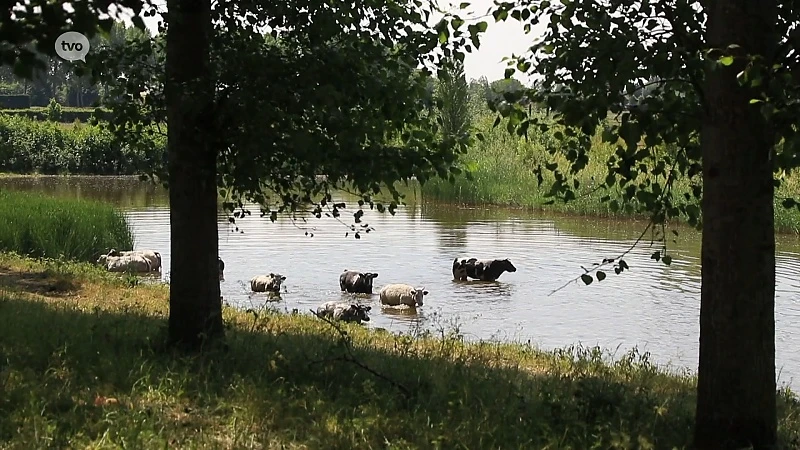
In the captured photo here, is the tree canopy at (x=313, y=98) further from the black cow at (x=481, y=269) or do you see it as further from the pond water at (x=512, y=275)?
the black cow at (x=481, y=269)

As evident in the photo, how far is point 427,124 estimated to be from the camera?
7.03m

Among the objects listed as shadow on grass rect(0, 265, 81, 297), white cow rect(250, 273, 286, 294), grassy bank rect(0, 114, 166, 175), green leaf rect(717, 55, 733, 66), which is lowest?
white cow rect(250, 273, 286, 294)

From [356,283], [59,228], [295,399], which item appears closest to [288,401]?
[295,399]

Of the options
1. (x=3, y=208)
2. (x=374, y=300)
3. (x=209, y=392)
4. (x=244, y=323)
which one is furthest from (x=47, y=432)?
(x=3, y=208)

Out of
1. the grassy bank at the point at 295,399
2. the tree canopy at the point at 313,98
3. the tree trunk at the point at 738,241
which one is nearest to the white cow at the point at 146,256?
the grassy bank at the point at 295,399

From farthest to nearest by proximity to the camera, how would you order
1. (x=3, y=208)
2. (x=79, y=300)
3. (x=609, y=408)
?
1. (x=3, y=208)
2. (x=79, y=300)
3. (x=609, y=408)

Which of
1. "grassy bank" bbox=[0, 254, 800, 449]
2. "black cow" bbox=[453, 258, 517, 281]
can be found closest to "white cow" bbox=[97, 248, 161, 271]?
"black cow" bbox=[453, 258, 517, 281]

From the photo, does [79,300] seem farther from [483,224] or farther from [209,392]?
[483,224]

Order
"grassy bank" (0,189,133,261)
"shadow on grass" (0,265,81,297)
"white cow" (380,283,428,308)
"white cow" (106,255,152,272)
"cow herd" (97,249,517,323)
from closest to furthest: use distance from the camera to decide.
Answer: "shadow on grass" (0,265,81,297)
"cow herd" (97,249,517,323)
"white cow" (380,283,428,308)
"white cow" (106,255,152,272)
"grassy bank" (0,189,133,261)

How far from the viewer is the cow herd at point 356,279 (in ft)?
43.5

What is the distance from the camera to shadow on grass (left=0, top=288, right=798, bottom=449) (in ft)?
15.9

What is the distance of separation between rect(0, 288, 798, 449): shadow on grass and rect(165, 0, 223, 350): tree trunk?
327mm

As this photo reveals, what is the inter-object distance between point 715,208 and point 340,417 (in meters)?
2.32

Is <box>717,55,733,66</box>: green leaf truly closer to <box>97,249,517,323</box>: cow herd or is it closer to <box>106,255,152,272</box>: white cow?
<box>97,249,517,323</box>: cow herd
